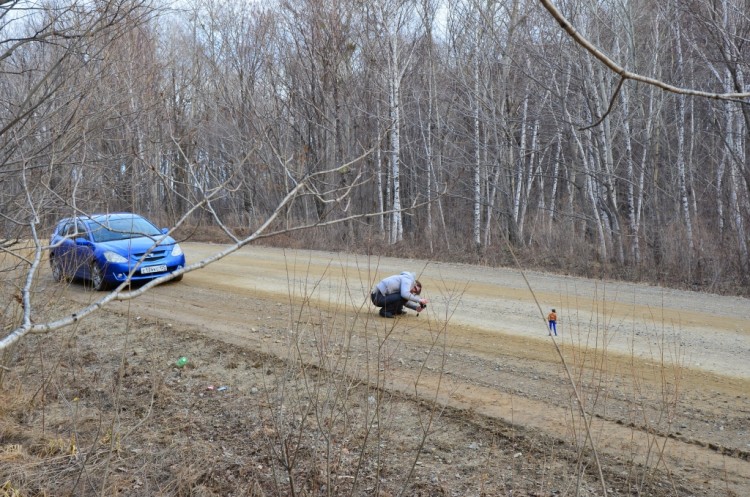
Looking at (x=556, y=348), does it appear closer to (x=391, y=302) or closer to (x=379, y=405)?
(x=379, y=405)

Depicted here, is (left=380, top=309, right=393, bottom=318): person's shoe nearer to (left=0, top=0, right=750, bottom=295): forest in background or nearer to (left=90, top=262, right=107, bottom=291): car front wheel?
(left=0, top=0, right=750, bottom=295): forest in background

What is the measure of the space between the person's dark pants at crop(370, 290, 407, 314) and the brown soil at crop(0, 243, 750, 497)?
24 centimetres

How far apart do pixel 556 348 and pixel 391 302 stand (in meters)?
7.08

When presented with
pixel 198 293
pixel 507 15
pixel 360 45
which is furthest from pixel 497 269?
pixel 360 45

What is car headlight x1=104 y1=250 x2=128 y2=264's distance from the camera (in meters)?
12.2

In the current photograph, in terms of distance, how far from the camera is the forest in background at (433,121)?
6535 millimetres

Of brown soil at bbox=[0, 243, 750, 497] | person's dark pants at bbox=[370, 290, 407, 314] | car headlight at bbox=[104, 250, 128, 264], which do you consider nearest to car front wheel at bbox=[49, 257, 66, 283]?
brown soil at bbox=[0, 243, 750, 497]

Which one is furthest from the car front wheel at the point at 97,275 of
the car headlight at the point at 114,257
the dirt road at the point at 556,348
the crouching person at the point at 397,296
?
the crouching person at the point at 397,296

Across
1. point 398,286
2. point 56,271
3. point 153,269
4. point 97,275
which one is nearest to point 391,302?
point 398,286

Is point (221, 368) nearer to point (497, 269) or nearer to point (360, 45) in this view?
point (497, 269)

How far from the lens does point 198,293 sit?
39.9 ft

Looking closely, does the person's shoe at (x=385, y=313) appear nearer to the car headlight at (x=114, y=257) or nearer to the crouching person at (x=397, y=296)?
the crouching person at (x=397, y=296)

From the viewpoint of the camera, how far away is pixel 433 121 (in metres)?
24.9

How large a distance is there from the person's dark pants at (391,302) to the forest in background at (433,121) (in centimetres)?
196
